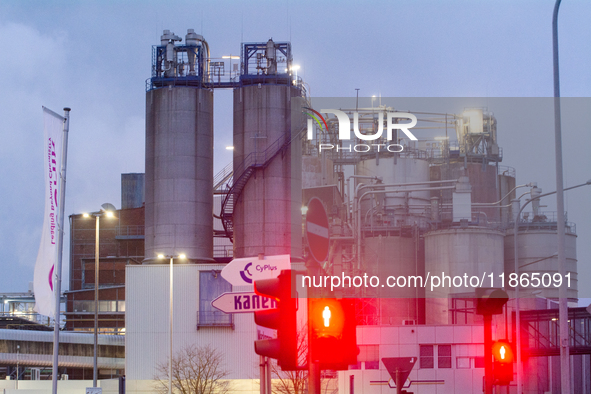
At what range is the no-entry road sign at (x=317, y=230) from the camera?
7617 millimetres

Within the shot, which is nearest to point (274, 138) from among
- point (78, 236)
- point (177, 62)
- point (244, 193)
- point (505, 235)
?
point (244, 193)

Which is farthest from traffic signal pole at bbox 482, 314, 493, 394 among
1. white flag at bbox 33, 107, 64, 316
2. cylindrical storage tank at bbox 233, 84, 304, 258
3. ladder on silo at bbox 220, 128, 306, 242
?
ladder on silo at bbox 220, 128, 306, 242

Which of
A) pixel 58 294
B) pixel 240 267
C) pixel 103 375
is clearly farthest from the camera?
pixel 103 375

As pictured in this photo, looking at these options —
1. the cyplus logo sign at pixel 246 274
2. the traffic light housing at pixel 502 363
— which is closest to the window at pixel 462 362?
the traffic light housing at pixel 502 363

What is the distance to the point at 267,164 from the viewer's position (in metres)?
46.0

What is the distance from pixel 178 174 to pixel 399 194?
1619 centimetres

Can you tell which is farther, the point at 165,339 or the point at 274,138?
the point at 274,138

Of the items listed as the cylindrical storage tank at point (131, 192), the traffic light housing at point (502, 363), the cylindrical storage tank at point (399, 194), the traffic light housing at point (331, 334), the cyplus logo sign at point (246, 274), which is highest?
the cylindrical storage tank at point (131, 192)

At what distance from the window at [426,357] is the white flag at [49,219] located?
25.5 m

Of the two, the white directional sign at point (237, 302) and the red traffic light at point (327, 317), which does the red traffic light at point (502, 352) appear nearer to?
the white directional sign at point (237, 302)

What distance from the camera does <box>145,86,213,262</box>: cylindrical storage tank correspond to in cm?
4588

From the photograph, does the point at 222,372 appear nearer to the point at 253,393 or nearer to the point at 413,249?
the point at 253,393

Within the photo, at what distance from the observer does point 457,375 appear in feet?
132

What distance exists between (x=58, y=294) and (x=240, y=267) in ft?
34.1
